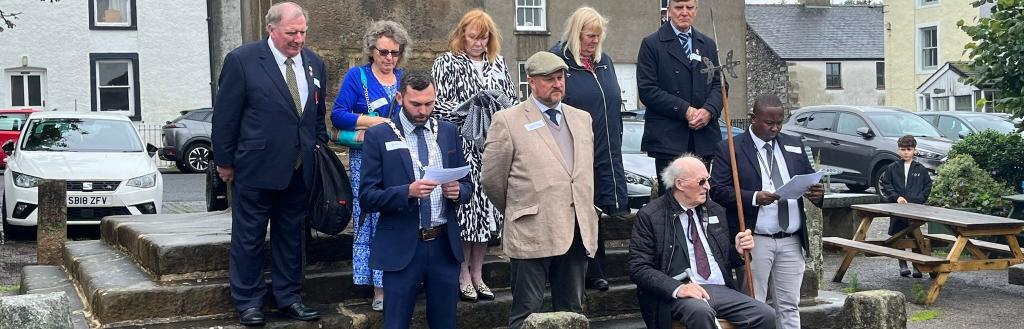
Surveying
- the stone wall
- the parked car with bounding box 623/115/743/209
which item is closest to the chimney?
the stone wall

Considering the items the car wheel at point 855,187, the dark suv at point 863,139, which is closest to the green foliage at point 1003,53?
the dark suv at point 863,139

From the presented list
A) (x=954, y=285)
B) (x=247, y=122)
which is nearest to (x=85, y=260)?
(x=247, y=122)

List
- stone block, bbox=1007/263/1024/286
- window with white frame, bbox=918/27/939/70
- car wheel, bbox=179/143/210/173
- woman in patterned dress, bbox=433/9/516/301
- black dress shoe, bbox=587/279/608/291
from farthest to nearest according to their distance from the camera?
1. window with white frame, bbox=918/27/939/70
2. car wheel, bbox=179/143/210/173
3. stone block, bbox=1007/263/1024/286
4. black dress shoe, bbox=587/279/608/291
5. woman in patterned dress, bbox=433/9/516/301

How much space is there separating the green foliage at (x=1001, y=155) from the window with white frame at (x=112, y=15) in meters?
21.9

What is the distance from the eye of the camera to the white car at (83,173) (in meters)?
12.8

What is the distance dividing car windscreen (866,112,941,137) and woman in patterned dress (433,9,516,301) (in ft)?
45.9

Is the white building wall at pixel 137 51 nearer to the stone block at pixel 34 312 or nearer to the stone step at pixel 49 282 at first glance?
the stone step at pixel 49 282

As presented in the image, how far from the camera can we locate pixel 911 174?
12.1m

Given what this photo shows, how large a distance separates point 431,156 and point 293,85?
34.8 inches

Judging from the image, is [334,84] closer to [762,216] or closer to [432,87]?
[432,87]

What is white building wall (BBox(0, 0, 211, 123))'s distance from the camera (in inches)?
1144

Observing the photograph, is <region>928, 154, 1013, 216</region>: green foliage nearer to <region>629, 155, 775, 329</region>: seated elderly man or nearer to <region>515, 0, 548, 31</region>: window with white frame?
<region>629, 155, 775, 329</region>: seated elderly man

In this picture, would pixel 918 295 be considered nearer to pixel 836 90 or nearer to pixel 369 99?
pixel 369 99

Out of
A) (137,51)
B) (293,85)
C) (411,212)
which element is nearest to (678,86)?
(411,212)
